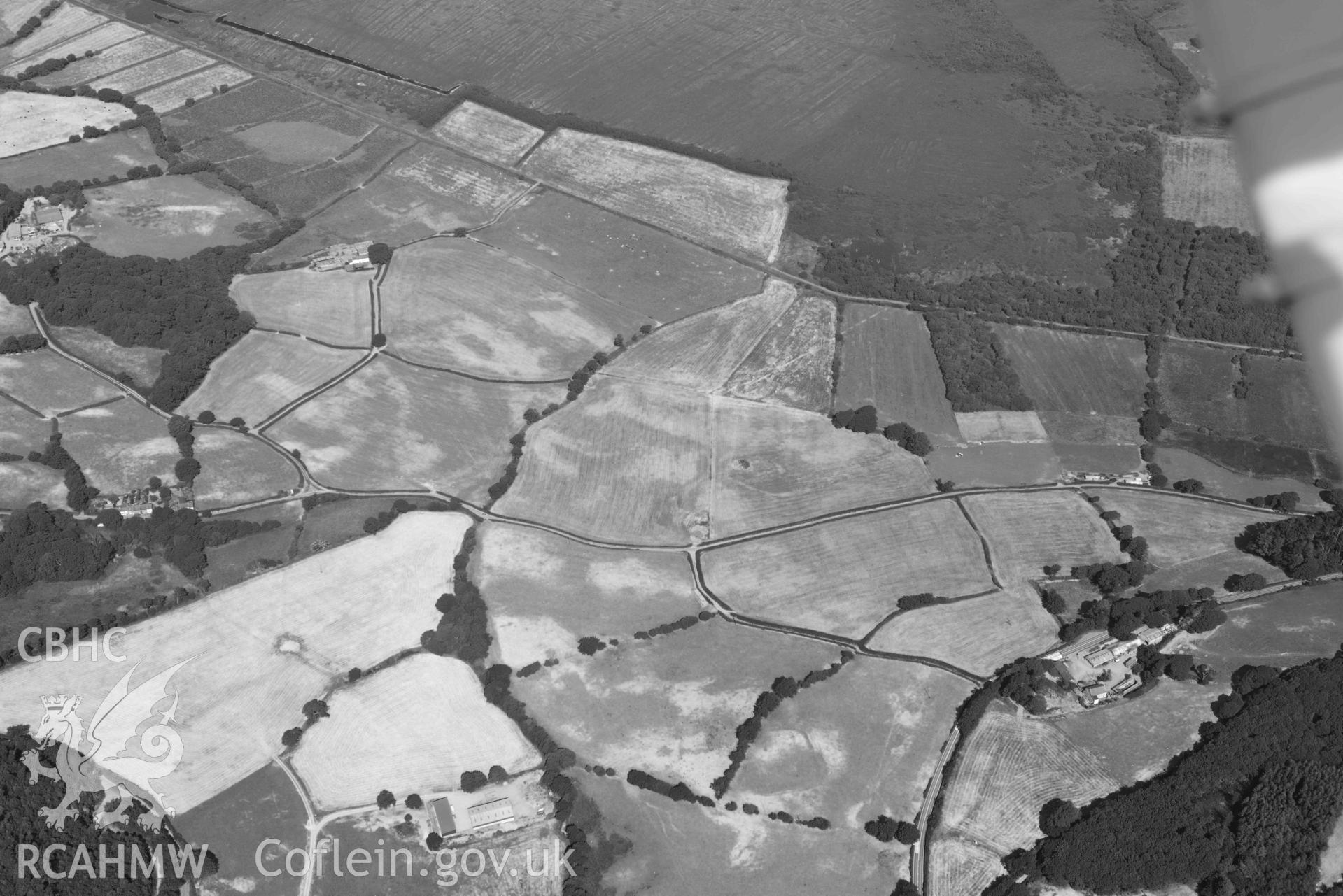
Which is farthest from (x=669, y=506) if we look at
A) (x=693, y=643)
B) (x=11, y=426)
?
(x=11, y=426)

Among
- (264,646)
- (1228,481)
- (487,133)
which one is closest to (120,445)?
(264,646)

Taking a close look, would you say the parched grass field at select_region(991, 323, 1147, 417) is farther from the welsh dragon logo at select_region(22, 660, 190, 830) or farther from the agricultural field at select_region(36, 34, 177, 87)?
the agricultural field at select_region(36, 34, 177, 87)

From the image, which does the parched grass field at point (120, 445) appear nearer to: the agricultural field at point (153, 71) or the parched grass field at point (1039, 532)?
the agricultural field at point (153, 71)

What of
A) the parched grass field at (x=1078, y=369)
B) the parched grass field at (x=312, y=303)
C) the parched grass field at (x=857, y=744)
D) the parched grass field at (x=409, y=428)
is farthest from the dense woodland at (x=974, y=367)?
the parched grass field at (x=312, y=303)

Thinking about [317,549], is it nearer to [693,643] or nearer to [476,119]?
[693,643]

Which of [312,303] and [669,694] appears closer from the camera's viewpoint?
[669,694]

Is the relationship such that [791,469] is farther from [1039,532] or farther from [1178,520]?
[1178,520]

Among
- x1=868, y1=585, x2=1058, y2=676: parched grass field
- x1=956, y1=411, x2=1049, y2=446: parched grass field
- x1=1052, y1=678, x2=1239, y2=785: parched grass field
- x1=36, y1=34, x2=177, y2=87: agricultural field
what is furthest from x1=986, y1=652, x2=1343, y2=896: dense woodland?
x1=36, y1=34, x2=177, y2=87: agricultural field
